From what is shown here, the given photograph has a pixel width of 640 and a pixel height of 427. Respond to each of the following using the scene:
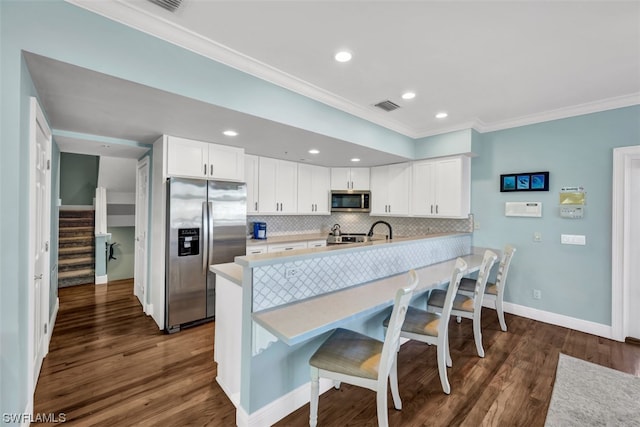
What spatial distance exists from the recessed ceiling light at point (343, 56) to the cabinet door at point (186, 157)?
6.87ft

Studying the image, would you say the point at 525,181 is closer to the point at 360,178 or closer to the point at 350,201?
the point at 360,178

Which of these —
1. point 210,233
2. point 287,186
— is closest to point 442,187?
point 287,186

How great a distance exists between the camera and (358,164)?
5137mm

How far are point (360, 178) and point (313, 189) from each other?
3.11 feet

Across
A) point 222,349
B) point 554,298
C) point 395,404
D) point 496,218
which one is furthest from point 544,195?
point 222,349

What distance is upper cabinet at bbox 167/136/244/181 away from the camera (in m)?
3.29

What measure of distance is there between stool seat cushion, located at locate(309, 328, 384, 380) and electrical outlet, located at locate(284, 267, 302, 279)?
0.52 m

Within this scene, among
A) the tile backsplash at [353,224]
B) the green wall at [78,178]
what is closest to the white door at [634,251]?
the tile backsplash at [353,224]

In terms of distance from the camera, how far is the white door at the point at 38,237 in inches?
70.2

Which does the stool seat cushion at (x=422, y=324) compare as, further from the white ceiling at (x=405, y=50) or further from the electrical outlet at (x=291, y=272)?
the white ceiling at (x=405, y=50)

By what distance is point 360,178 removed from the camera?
537 centimetres

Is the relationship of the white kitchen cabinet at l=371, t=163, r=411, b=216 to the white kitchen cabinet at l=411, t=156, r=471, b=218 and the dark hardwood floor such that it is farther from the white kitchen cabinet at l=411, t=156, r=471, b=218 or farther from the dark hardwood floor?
the dark hardwood floor

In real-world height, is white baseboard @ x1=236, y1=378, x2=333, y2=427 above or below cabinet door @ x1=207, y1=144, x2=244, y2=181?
below

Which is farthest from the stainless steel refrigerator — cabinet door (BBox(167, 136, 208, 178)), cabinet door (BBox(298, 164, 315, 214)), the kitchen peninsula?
cabinet door (BBox(298, 164, 315, 214))
